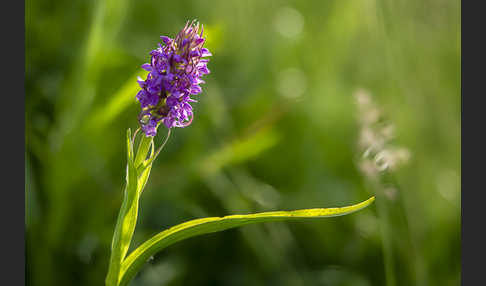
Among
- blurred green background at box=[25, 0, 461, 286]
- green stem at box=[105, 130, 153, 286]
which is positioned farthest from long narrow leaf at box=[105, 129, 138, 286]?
blurred green background at box=[25, 0, 461, 286]

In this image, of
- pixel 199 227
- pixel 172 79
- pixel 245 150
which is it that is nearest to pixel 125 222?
pixel 199 227

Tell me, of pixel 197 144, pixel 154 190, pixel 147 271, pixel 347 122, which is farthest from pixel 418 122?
pixel 147 271

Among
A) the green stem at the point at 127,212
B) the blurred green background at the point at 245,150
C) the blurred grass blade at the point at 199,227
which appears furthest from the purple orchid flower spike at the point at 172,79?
the blurred green background at the point at 245,150

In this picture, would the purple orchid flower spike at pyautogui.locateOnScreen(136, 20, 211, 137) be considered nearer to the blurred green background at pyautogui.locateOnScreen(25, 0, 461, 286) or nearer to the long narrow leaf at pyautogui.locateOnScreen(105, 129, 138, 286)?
the long narrow leaf at pyautogui.locateOnScreen(105, 129, 138, 286)

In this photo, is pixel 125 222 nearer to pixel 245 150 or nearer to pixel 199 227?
pixel 199 227

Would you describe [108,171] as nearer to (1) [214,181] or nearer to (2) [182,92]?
(1) [214,181]

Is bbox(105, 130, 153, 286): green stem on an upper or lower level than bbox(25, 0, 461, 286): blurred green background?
lower
